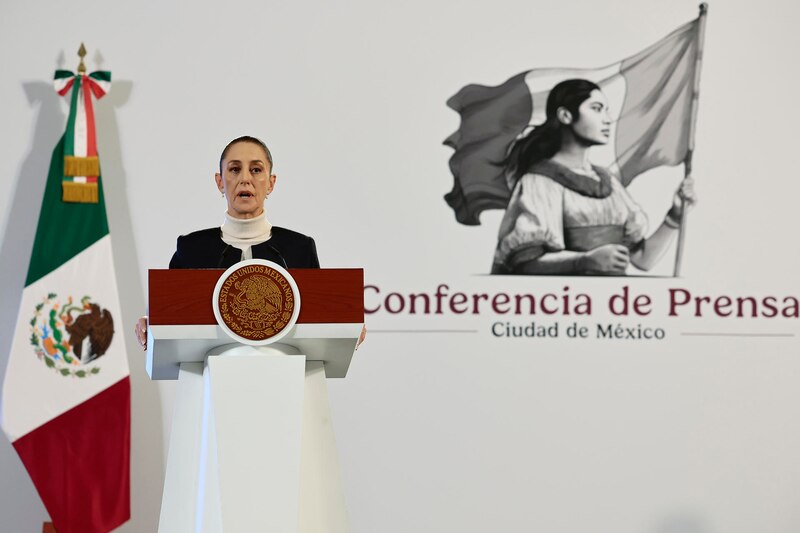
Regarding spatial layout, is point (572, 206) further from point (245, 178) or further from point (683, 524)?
point (245, 178)

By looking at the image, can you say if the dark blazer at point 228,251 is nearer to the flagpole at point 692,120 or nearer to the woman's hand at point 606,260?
the woman's hand at point 606,260

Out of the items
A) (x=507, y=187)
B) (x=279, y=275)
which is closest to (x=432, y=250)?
(x=507, y=187)

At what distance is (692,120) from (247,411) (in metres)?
3.08

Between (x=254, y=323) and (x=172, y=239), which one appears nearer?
(x=254, y=323)

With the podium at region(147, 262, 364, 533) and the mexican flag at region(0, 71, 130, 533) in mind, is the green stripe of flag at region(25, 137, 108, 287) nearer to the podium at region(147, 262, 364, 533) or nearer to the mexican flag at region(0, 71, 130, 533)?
the mexican flag at region(0, 71, 130, 533)

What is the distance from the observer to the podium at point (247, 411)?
2.42m

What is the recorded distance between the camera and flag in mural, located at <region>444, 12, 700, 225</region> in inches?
188

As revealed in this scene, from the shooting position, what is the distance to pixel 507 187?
479cm

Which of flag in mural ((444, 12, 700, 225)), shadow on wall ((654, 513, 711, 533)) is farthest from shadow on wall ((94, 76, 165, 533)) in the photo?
shadow on wall ((654, 513, 711, 533))

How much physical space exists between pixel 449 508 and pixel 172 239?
1.67 metres

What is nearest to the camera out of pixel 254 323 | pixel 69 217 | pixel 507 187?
pixel 254 323

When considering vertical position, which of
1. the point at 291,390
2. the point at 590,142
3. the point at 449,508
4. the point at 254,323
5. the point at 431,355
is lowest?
the point at 449,508

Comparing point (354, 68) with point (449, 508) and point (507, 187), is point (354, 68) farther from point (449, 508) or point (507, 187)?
point (449, 508)

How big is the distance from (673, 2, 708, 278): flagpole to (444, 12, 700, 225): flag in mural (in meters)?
0.02
